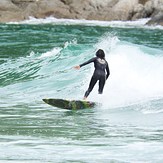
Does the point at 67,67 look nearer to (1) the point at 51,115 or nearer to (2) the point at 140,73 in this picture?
(2) the point at 140,73

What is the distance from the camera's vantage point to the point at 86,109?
14789 millimetres

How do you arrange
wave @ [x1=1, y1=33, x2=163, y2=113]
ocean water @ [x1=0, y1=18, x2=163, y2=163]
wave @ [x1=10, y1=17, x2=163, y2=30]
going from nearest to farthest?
ocean water @ [x1=0, y1=18, x2=163, y2=163] → wave @ [x1=1, y1=33, x2=163, y2=113] → wave @ [x1=10, y1=17, x2=163, y2=30]

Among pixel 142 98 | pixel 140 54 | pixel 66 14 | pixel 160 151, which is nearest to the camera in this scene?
pixel 160 151

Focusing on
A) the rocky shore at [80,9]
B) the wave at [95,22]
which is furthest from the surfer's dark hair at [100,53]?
the rocky shore at [80,9]

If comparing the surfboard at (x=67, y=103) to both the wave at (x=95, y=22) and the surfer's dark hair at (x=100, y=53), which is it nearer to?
the surfer's dark hair at (x=100, y=53)

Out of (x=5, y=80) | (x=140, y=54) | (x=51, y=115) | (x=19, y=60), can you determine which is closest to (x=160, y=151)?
(x=51, y=115)

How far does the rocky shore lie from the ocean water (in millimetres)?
21800

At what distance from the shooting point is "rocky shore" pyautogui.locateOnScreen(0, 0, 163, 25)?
56156mm

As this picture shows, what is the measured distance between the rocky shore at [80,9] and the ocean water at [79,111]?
71.5 ft

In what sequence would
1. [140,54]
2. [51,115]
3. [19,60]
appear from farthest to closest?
[19,60] < [140,54] < [51,115]

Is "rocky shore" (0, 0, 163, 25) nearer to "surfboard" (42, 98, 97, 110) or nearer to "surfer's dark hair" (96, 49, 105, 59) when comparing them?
"surfer's dark hair" (96, 49, 105, 59)

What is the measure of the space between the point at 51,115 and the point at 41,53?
16.2m

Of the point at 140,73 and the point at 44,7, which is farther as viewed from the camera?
the point at 44,7

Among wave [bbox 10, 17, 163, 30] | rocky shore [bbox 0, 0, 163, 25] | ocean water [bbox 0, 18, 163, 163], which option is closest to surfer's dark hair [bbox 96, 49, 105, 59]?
ocean water [bbox 0, 18, 163, 163]
